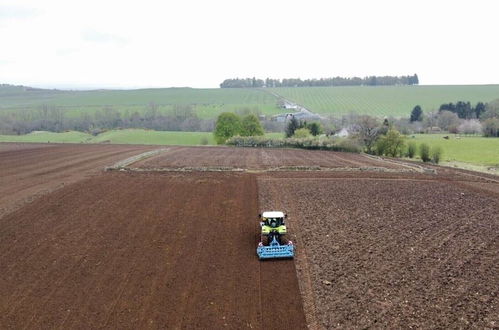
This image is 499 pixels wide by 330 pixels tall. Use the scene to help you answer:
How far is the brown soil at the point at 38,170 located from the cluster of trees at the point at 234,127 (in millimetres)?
31841

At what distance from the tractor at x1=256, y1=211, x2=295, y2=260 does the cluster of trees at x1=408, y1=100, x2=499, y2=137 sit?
244 ft

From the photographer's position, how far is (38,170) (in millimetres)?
39562

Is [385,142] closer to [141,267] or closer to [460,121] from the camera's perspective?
[141,267]

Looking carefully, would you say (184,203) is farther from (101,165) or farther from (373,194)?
(101,165)

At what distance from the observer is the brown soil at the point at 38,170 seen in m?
28.9

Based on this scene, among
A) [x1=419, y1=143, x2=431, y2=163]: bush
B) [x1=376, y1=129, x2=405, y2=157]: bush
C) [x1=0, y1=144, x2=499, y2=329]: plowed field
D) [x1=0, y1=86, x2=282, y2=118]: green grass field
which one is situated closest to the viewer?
[x1=0, y1=144, x2=499, y2=329]: plowed field

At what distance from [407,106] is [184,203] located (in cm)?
13097

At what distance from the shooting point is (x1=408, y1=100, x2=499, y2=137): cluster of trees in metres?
85.8

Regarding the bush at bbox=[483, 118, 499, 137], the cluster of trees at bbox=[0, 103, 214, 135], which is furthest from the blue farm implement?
the cluster of trees at bbox=[0, 103, 214, 135]

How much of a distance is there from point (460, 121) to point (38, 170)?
3859 inches

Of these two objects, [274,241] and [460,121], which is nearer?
[274,241]

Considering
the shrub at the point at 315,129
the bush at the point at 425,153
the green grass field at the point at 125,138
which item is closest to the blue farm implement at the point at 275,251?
the bush at the point at 425,153

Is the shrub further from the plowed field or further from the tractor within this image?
the tractor

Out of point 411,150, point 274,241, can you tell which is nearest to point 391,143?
point 411,150
